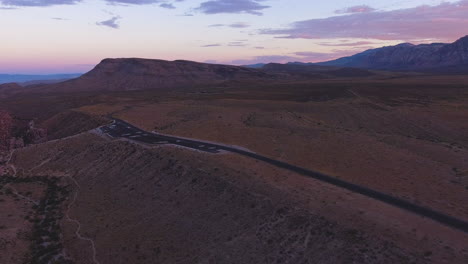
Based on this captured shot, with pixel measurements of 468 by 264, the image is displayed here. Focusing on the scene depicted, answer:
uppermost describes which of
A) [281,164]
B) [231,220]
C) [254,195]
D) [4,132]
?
[281,164]


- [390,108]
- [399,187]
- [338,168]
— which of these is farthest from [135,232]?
[390,108]

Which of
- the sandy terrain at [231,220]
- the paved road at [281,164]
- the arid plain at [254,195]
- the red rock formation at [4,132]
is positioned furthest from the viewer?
the red rock formation at [4,132]

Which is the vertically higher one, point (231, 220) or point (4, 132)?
point (231, 220)

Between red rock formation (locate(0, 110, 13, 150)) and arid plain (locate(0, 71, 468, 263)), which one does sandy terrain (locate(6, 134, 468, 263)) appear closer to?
arid plain (locate(0, 71, 468, 263))

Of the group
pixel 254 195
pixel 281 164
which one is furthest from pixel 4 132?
pixel 254 195

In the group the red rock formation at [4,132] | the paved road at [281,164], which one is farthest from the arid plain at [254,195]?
the red rock formation at [4,132]

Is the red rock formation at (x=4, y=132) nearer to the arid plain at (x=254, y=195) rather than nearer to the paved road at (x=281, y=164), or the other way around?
the arid plain at (x=254, y=195)

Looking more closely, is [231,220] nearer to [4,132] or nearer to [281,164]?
[281,164]

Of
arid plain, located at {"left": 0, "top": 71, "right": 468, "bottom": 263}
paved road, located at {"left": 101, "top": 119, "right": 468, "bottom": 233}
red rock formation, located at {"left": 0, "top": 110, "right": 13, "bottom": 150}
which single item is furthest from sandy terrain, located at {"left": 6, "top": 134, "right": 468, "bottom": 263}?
red rock formation, located at {"left": 0, "top": 110, "right": 13, "bottom": 150}

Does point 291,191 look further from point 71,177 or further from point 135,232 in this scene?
point 71,177
